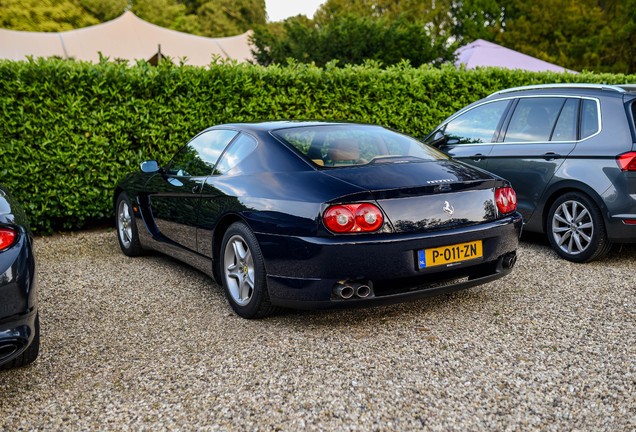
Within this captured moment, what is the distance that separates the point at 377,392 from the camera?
8.48ft

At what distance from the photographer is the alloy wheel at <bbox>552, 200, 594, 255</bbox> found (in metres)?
4.93

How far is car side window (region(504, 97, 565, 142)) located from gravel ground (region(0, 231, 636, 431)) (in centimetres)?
174

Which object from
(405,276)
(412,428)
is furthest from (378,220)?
(412,428)

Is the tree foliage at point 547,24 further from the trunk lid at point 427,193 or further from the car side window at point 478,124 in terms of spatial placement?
the trunk lid at point 427,193

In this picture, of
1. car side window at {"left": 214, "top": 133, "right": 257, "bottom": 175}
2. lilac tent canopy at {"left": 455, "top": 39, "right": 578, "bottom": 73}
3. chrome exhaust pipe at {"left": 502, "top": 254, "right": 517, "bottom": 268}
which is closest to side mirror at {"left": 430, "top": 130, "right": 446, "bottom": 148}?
chrome exhaust pipe at {"left": 502, "top": 254, "right": 517, "bottom": 268}

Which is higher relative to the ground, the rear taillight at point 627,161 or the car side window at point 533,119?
the car side window at point 533,119

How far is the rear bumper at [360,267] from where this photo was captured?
3031 millimetres

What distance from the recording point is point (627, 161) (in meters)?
4.52

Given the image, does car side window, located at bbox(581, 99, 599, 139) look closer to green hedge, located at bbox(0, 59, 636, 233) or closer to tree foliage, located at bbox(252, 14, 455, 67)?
green hedge, located at bbox(0, 59, 636, 233)

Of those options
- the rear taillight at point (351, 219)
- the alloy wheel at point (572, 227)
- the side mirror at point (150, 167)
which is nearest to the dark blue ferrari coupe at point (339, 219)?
the rear taillight at point (351, 219)

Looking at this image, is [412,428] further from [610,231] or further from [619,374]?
[610,231]

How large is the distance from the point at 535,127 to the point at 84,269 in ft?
15.9

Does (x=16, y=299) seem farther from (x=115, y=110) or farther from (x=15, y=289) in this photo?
(x=115, y=110)

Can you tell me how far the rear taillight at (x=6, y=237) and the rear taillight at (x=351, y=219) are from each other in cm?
159
